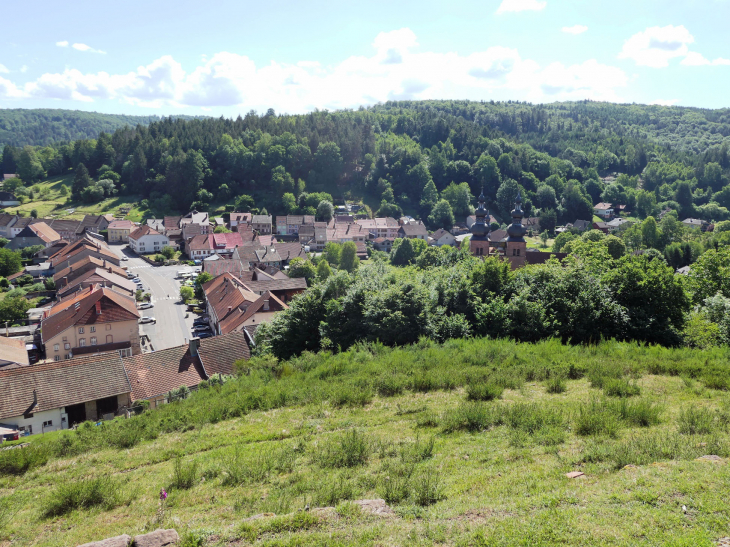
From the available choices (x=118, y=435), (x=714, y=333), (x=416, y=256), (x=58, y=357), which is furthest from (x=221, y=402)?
(x=416, y=256)

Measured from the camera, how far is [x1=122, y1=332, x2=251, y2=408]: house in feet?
76.2

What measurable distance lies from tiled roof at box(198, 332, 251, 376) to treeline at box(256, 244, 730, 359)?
560cm

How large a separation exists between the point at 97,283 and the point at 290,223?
49237mm

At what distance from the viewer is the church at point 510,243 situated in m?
45.5

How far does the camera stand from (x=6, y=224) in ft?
264

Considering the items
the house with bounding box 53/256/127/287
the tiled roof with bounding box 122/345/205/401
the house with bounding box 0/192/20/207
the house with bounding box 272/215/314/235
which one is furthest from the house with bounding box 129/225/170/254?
the tiled roof with bounding box 122/345/205/401

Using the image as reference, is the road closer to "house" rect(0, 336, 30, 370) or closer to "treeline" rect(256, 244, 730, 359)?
"house" rect(0, 336, 30, 370)

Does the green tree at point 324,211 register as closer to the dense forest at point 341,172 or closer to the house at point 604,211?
the dense forest at point 341,172

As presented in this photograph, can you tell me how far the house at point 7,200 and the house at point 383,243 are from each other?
7933 cm

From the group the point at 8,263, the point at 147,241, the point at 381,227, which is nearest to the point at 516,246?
the point at 381,227

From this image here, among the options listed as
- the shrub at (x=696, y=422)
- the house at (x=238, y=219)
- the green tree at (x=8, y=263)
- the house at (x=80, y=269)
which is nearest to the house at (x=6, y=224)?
the green tree at (x=8, y=263)

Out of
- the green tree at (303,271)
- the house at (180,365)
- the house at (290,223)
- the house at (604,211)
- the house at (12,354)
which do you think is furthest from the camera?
the house at (604,211)

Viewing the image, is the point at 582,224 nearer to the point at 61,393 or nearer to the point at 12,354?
the point at 12,354

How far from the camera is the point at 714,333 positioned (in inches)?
674
